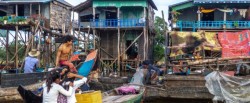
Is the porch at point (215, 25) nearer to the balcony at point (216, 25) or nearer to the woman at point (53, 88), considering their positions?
the balcony at point (216, 25)

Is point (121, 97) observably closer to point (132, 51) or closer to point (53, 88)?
point (53, 88)

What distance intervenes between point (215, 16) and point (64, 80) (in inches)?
745

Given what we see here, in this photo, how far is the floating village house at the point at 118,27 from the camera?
78.8 feet

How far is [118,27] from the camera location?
23625 mm

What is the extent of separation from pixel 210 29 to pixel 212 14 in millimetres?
2652

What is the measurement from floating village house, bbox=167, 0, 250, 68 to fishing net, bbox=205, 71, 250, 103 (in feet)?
15.8

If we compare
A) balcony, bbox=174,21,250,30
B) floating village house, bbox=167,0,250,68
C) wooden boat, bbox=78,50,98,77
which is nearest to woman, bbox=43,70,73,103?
wooden boat, bbox=78,50,98,77

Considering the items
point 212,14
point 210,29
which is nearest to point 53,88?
point 210,29

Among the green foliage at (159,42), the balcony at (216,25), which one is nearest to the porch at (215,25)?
the balcony at (216,25)

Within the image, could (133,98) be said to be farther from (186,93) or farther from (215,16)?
(215,16)

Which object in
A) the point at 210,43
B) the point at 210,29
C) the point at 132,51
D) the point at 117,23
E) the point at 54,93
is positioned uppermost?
the point at 117,23

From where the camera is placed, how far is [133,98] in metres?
10.7

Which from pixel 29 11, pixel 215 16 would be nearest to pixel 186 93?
pixel 215 16

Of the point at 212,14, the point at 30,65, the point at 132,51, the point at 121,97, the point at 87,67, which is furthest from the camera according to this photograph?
the point at 132,51
